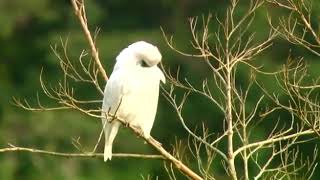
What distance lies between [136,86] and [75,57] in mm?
13310

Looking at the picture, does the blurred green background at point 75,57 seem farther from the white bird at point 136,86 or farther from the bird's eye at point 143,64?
the bird's eye at point 143,64

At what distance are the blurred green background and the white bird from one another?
10500 mm

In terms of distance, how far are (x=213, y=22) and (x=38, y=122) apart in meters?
4.14

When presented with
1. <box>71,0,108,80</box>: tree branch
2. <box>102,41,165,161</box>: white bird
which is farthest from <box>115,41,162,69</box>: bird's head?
<box>71,0,108,80</box>: tree branch

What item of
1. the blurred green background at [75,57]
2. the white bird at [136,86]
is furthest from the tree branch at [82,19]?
the blurred green background at [75,57]

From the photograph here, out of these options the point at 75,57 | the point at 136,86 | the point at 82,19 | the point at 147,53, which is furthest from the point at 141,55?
the point at 75,57

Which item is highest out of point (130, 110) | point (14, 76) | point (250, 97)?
point (130, 110)

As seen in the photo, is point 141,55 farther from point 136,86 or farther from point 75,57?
point 75,57

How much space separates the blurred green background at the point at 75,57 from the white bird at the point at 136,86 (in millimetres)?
10500

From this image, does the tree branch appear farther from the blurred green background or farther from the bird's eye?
the blurred green background

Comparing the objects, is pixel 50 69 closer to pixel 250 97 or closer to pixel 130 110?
pixel 250 97

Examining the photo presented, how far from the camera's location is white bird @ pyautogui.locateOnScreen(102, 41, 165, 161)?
27.2 feet

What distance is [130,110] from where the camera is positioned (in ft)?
28.7

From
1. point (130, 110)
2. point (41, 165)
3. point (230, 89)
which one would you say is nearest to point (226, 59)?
point (230, 89)
